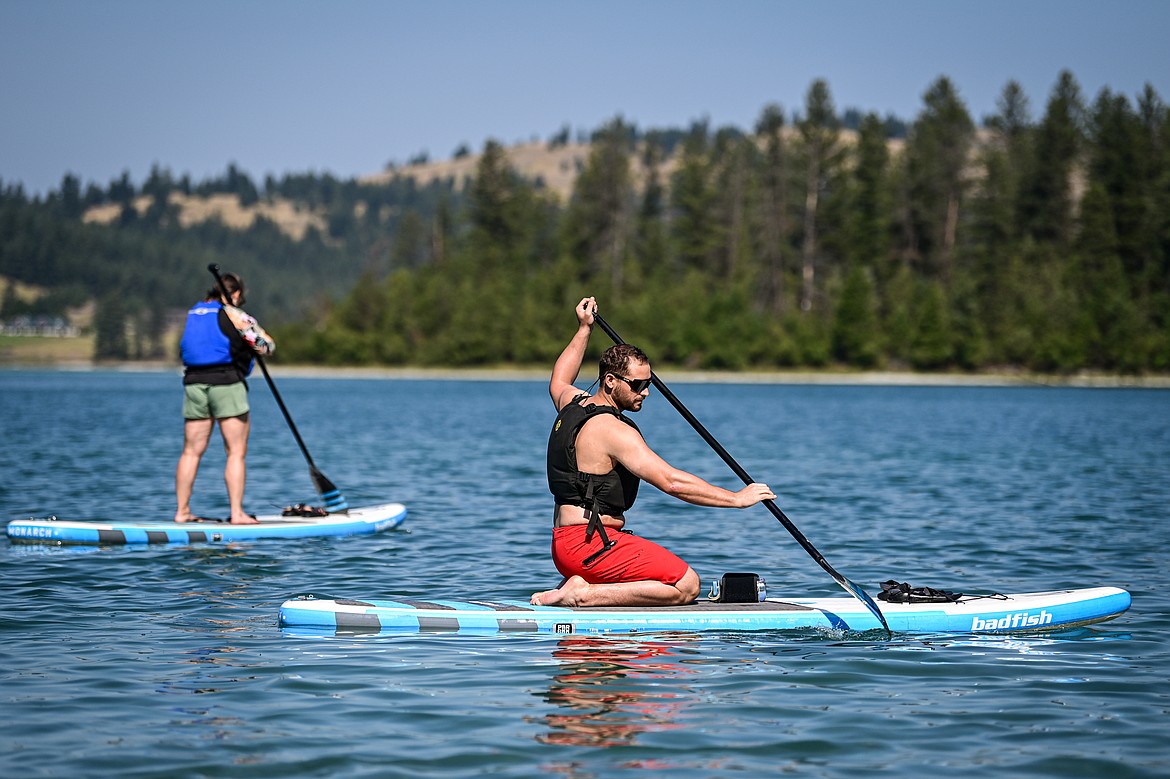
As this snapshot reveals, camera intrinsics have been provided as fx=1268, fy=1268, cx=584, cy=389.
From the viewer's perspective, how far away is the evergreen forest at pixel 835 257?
97750 millimetres

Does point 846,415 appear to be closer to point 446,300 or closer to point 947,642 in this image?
point 947,642

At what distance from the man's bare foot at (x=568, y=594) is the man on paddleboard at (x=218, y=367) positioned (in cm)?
550

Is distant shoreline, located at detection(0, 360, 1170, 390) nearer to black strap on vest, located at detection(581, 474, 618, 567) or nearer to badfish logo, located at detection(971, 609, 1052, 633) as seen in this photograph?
badfish logo, located at detection(971, 609, 1052, 633)

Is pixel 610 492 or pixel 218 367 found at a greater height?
pixel 218 367

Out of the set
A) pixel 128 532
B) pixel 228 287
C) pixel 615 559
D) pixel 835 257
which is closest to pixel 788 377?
pixel 835 257

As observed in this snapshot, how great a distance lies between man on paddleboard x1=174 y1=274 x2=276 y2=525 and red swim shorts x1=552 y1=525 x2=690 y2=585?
18.6ft

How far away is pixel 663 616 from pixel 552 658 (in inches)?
37.5

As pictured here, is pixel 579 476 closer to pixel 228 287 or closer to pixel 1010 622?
pixel 1010 622

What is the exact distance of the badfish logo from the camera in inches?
381

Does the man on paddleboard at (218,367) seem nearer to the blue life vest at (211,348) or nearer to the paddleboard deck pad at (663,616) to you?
the blue life vest at (211,348)

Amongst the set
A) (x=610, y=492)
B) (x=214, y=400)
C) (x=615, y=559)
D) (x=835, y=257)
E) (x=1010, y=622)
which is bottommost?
(x=1010, y=622)

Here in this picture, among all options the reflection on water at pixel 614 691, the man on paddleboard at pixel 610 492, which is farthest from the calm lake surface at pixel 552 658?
the man on paddleboard at pixel 610 492

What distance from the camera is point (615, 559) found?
364 inches

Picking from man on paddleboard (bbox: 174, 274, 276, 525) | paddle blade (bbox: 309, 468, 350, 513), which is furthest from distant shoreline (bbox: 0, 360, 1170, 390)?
man on paddleboard (bbox: 174, 274, 276, 525)
